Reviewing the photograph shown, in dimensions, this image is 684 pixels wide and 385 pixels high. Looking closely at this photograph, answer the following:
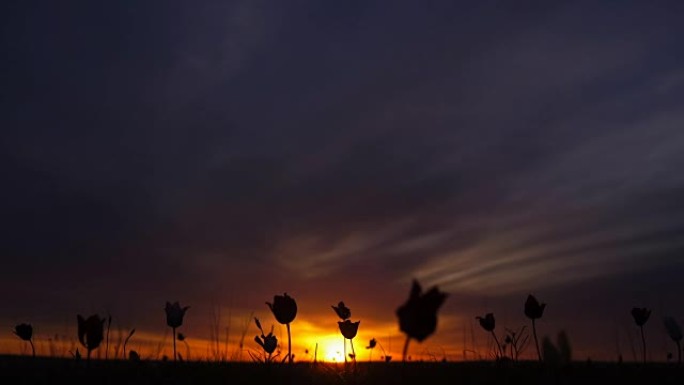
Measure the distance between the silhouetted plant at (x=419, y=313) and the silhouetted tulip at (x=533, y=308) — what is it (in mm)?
5848

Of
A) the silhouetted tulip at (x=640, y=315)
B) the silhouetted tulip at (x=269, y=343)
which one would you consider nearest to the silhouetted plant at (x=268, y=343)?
the silhouetted tulip at (x=269, y=343)

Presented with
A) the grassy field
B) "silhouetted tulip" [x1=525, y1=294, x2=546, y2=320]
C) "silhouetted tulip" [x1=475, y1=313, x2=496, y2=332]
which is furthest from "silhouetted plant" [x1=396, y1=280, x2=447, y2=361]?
"silhouetted tulip" [x1=475, y1=313, x2=496, y2=332]

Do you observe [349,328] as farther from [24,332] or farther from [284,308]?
[24,332]

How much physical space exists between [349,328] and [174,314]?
9.70 ft

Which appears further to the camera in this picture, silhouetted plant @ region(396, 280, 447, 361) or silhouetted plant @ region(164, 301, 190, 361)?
silhouetted plant @ region(164, 301, 190, 361)

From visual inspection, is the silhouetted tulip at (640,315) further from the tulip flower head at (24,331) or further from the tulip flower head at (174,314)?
the tulip flower head at (24,331)

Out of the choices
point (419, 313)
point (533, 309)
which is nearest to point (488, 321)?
point (533, 309)

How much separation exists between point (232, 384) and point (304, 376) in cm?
140

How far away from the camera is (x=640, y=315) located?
14.7 m

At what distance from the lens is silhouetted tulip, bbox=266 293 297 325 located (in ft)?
37.0

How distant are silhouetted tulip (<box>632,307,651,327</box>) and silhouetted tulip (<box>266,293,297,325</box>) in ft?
25.1

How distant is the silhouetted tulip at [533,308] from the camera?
474 inches

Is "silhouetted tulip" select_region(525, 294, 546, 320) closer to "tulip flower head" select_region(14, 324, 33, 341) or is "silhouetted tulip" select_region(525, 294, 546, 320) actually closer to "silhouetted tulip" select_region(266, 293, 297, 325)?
"silhouetted tulip" select_region(266, 293, 297, 325)

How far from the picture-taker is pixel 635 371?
521 inches
